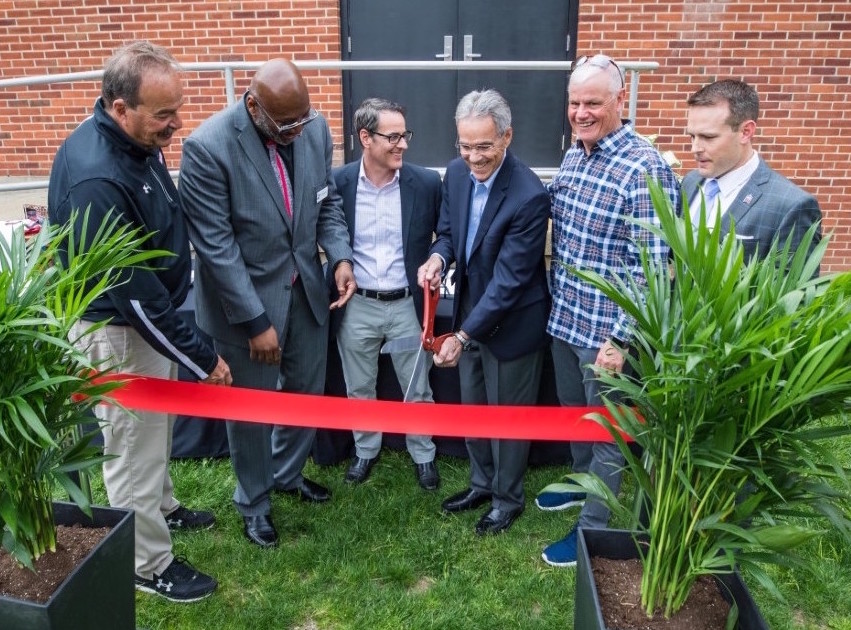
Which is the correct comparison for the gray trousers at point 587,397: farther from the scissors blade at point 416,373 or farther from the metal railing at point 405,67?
the metal railing at point 405,67

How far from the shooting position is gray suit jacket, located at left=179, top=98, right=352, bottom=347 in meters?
2.93

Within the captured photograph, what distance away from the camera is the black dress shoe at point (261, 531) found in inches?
134

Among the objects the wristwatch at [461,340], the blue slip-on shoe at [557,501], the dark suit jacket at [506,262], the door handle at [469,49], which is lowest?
the blue slip-on shoe at [557,501]

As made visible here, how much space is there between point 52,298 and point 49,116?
223 inches

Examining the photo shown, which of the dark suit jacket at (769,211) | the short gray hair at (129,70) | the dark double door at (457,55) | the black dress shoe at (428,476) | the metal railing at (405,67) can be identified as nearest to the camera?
the short gray hair at (129,70)

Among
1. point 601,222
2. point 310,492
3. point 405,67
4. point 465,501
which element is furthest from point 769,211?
point 405,67

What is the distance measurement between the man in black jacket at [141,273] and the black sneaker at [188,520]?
41 centimetres

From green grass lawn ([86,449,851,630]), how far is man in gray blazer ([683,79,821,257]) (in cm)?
151

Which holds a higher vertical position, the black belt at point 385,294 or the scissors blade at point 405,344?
the black belt at point 385,294

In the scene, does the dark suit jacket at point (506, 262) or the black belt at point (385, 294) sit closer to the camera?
the dark suit jacket at point (506, 262)

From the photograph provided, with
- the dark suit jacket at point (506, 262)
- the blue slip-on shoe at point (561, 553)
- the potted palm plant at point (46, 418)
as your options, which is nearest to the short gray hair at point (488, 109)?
the dark suit jacket at point (506, 262)

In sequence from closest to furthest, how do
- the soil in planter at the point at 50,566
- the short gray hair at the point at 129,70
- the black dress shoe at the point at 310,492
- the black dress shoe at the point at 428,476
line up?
the soil in planter at the point at 50,566
the short gray hair at the point at 129,70
the black dress shoe at the point at 310,492
the black dress shoe at the point at 428,476

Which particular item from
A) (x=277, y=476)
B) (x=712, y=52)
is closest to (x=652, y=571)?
(x=277, y=476)

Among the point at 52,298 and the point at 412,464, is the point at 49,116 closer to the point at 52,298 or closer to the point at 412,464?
the point at 412,464
